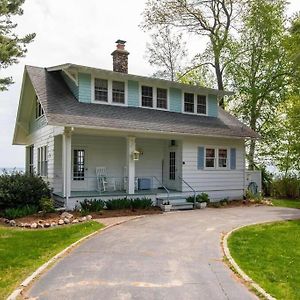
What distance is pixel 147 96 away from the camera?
750 inches

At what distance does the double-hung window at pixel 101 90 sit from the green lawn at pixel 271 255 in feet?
30.5

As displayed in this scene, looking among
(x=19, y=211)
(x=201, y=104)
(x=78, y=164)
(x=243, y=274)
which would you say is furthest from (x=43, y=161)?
(x=243, y=274)

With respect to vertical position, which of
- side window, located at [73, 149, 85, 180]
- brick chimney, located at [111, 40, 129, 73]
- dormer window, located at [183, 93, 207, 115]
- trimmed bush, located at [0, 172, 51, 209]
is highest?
brick chimney, located at [111, 40, 129, 73]

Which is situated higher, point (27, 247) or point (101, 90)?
point (101, 90)

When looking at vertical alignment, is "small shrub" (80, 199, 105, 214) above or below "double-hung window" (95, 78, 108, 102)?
below

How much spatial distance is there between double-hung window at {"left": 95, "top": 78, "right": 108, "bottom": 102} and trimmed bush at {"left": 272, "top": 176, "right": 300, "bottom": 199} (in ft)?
41.5

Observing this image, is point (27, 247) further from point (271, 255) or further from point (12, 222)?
point (271, 255)

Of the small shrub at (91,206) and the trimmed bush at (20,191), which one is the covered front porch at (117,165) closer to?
the small shrub at (91,206)

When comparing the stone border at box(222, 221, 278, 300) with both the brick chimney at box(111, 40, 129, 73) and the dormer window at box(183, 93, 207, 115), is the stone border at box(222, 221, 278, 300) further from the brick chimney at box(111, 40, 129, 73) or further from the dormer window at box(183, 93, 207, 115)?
the brick chimney at box(111, 40, 129, 73)

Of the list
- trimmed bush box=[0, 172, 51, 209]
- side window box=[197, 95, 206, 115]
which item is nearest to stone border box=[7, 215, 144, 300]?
trimmed bush box=[0, 172, 51, 209]

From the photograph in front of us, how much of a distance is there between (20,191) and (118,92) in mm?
6751

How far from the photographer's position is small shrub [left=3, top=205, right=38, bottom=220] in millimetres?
13547

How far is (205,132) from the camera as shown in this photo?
17906 millimetres

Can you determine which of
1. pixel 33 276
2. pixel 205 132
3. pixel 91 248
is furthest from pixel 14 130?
pixel 33 276
